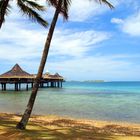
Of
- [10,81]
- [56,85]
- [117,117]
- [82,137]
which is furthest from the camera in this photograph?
[56,85]

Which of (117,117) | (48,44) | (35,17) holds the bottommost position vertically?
(117,117)

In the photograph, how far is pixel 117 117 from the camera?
83.4 feet

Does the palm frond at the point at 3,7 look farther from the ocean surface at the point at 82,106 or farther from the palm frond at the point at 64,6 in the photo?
the ocean surface at the point at 82,106

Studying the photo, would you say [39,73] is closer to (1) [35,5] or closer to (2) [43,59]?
(2) [43,59]

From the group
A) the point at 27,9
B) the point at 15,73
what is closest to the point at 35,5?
the point at 27,9

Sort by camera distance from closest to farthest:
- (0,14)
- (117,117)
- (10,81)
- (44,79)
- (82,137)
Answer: (82,137) < (0,14) < (117,117) < (10,81) < (44,79)

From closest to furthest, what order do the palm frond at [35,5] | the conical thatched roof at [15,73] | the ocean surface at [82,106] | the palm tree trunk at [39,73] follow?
the palm tree trunk at [39,73], the palm frond at [35,5], the ocean surface at [82,106], the conical thatched roof at [15,73]

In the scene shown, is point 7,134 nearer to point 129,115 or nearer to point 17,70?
point 129,115

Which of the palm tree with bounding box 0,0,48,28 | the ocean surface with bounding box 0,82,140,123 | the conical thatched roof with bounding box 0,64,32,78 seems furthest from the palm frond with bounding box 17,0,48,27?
the conical thatched roof with bounding box 0,64,32,78

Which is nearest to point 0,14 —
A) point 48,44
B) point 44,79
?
point 48,44

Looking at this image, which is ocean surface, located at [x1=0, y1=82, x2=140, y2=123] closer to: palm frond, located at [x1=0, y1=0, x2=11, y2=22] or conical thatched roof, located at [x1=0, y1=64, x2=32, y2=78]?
palm frond, located at [x1=0, y1=0, x2=11, y2=22]

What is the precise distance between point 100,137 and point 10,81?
55250 millimetres

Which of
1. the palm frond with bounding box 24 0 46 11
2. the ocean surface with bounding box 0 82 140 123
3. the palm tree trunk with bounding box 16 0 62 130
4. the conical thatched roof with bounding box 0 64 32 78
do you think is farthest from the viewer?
the conical thatched roof with bounding box 0 64 32 78

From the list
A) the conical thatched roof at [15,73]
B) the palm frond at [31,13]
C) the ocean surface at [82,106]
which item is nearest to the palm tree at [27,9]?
the palm frond at [31,13]
